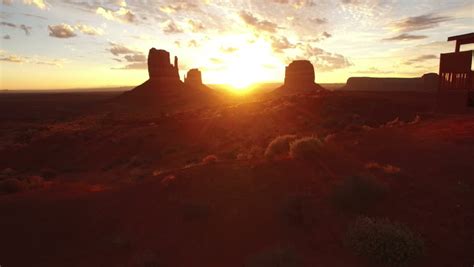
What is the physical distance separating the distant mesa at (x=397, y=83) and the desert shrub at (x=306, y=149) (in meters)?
83.1

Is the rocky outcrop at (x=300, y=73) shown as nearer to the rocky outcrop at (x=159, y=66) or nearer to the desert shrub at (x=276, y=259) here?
the rocky outcrop at (x=159, y=66)

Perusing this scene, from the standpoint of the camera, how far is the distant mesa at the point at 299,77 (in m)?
78.5

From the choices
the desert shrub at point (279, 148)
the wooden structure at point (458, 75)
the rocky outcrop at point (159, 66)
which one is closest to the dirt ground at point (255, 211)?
the desert shrub at point (279, 148)

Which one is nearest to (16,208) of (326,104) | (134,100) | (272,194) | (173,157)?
(272,194)

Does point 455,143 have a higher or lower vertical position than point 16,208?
higher

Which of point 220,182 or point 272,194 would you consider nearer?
point 272,194

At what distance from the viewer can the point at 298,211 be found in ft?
25.0

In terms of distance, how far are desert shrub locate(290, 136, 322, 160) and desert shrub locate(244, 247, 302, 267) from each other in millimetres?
4908

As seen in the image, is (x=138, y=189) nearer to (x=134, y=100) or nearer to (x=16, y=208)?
(x=16, y=208)

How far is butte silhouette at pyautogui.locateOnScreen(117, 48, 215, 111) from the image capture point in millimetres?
66875

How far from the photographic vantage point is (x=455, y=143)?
11367 millimetres

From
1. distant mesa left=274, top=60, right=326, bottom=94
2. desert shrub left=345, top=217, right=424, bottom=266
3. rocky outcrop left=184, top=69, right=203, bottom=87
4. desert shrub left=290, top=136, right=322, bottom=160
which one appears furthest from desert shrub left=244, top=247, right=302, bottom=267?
rocky outcrop left=184, top=69, right=203, bottom=87

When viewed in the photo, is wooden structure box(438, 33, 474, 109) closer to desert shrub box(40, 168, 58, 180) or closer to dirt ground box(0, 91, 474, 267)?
dirt ground box(0, 91, 474, 267)

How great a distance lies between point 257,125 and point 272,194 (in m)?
20.7
